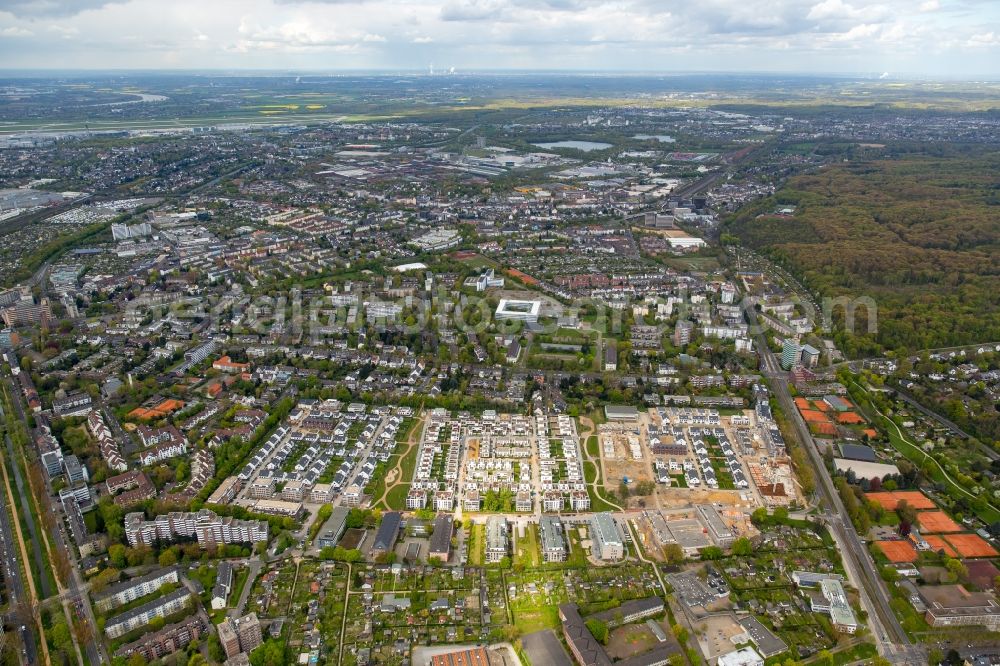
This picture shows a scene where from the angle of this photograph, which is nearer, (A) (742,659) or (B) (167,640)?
(A) (742,659)

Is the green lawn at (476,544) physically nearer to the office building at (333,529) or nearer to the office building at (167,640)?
the office building at (333,529)

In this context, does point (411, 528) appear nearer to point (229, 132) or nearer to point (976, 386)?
point (976, 386)

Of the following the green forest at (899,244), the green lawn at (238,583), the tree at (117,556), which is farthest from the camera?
the green forest at (899,244)

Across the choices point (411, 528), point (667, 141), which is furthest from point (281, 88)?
point (411, 528)

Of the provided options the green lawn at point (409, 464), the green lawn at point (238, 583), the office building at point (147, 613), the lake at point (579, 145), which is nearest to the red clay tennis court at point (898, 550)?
the green lawn at point (409, 464)

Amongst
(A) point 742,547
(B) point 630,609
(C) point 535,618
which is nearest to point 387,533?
(C) point 535,618

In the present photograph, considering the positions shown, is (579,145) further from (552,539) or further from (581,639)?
(581,639)

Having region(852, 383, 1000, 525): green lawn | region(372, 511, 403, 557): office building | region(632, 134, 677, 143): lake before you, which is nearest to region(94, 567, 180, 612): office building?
region(372, 511, 403, 557): office building
